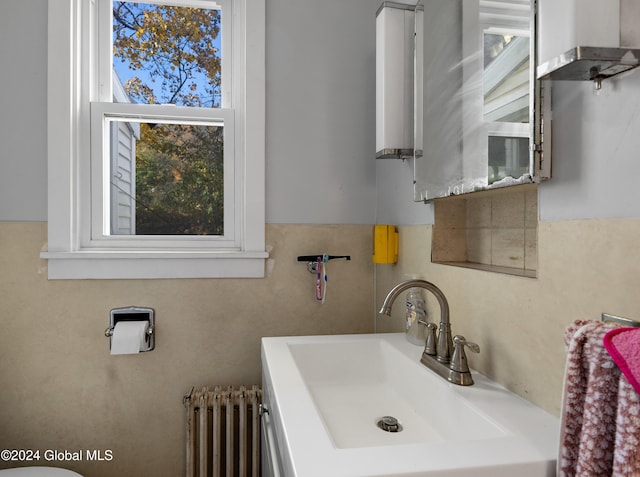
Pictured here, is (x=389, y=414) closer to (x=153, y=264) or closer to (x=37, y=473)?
(x=153, y=264)

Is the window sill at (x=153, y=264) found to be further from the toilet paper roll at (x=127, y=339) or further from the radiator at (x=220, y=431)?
the radiator at (x=220, y=431)

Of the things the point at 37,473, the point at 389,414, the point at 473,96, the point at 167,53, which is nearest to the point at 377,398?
the point at 389,414

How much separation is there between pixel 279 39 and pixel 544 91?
3.81 ft

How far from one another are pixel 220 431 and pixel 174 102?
1.28 meters

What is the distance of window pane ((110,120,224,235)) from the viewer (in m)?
1.62

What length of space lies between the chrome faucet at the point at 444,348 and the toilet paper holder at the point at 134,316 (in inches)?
38.0

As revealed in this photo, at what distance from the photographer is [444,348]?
1.00 meters

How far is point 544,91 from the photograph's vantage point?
2.44ft

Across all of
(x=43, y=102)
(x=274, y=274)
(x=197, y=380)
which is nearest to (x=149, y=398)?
(x=197, y=380)

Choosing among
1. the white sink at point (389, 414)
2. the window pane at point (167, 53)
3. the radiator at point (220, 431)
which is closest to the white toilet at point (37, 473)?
the radiator at point (220, 431)

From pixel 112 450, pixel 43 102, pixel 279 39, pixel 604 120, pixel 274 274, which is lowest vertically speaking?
pixel 112 450

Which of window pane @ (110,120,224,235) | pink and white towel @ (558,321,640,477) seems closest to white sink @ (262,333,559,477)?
pink and white towel @ (558,321,640,477)

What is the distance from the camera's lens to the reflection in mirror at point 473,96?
792 mm

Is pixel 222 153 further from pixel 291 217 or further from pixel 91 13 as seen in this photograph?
pixel 91 13
